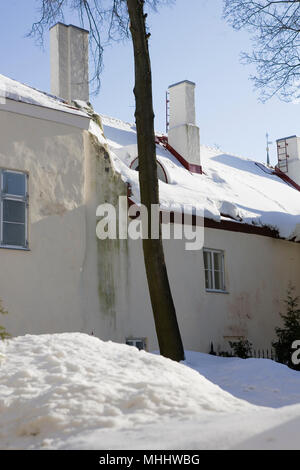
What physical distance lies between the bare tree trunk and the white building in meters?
1.61

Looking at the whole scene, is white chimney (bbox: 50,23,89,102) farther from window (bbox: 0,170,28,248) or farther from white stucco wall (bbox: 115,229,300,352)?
window (bbox: 0,170,28,248)

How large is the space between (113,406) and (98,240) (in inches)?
291

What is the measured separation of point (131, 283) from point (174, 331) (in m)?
2.30

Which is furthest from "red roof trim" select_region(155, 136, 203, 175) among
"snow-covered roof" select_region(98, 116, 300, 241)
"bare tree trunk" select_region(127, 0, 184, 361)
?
"bare tree trunk" select_region(127, 0, 184, 361)

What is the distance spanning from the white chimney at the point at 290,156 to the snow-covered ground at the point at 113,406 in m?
20.5

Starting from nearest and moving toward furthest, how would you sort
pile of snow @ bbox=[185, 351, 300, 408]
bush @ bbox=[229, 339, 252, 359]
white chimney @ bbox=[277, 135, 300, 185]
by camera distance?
1. pile of snow @ bbox=[185, 351, 300, 408]
2. bush @ bbox=[229, 339, 252, 359]
3. white chimney @ bbox=[277, 135, 300, 185]

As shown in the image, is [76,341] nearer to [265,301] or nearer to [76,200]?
[76,200]

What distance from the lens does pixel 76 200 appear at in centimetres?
1224

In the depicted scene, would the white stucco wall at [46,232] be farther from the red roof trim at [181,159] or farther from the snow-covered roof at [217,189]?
the red roof trim at [181,159]

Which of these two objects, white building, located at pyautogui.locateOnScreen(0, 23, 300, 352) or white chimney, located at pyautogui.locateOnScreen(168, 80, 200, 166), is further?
white chimney, located at pyautogui.locateOnScreen(168, 80, 200, 166)

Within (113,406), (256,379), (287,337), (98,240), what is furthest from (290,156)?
(113,406)

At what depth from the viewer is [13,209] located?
11.3 metres

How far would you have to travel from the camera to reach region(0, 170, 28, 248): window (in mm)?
11133

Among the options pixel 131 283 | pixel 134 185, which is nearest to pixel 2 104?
pixel 134 185
